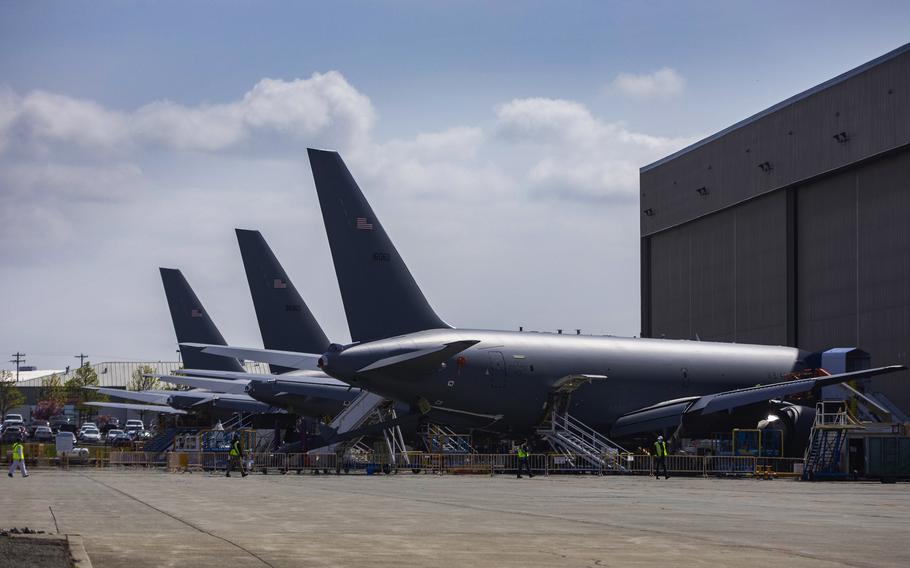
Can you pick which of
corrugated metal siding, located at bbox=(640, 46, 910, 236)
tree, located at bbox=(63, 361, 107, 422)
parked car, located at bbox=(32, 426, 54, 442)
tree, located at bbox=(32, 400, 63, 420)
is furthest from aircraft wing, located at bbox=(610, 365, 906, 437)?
tree, located at bbox=(32, 400, 63, 420)

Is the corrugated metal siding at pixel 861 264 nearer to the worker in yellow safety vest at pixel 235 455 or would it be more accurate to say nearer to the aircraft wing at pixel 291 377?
the aircraft wing at pixel 291 377

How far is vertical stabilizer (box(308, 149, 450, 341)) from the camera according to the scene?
42562mm

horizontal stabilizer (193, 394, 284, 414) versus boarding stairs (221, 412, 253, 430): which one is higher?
horizontal stabilizer (193, 394, 284, 414)

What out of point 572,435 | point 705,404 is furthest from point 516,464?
point 705,404

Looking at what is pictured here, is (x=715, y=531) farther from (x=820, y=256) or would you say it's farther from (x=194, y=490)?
(x=820, y=256)

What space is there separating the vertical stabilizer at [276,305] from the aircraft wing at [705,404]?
60.4 feet

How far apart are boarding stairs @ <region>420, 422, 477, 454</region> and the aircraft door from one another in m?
5.29

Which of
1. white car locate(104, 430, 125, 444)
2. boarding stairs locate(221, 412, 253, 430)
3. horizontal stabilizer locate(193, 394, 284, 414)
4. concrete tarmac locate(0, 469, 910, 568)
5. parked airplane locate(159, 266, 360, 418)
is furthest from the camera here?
white car locate(104, 430, 125, 444)

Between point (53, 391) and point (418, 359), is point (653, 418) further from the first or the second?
point (53, 391)

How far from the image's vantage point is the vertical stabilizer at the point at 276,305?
195ft

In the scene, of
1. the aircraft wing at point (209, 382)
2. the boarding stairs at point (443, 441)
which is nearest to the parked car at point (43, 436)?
the aircraft wing at point (209, 382)

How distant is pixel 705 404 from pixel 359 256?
14160 millimetres

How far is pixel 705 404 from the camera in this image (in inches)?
1790

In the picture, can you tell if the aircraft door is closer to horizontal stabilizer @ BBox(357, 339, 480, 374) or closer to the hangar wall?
horizontal stabilizer @ BBox(357, 339, 480, 374)
